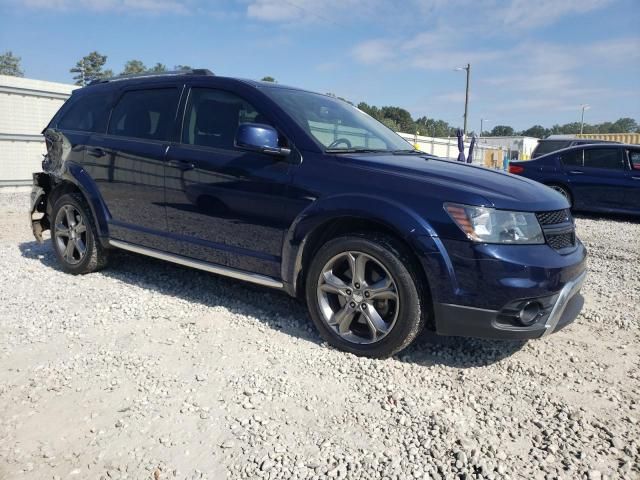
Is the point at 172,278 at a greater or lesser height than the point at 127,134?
lesser

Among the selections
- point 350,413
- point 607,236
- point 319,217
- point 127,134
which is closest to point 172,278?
point 127,134

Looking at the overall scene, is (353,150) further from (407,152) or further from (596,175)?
(596,175)

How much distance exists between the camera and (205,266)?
395 cm

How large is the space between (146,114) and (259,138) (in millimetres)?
1639

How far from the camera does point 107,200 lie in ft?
15.1

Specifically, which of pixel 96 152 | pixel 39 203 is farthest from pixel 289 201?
pixel 39 203

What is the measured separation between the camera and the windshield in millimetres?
3625

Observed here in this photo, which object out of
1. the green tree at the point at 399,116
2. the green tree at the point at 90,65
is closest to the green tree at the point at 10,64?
the green tree at the point at 90,65

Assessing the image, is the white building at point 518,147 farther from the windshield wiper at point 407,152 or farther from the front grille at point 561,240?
the front grille at point 561,240

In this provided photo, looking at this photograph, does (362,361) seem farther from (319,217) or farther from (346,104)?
(346,104)

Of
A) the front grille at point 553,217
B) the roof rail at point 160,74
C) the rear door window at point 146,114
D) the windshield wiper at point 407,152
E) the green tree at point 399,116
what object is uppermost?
the green tree at point 399,116

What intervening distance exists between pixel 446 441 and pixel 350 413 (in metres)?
0.51

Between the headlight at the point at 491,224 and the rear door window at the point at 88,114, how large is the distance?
3.51m

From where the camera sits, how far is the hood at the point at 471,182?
288 cm
